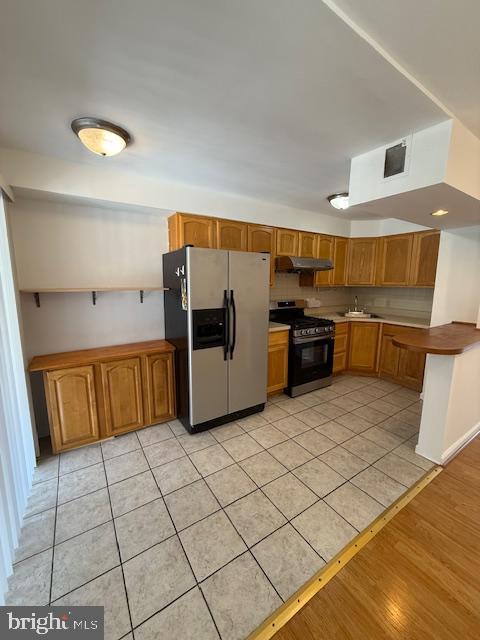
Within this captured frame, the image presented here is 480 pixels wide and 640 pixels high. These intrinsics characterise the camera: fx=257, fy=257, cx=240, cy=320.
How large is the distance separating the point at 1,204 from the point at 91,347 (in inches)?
56.0

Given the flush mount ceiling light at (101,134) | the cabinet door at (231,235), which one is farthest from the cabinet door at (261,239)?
the flush mount ceiling light at (101,134)

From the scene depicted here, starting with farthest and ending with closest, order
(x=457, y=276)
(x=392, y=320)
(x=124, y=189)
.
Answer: (x=392, y=320), (x=457, y=276), (x=124, y=189)

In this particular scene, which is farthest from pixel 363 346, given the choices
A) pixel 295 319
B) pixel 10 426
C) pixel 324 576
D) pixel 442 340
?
pixel 10 426

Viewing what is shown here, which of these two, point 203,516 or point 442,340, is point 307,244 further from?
point 203,516

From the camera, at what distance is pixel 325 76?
122 centimetres

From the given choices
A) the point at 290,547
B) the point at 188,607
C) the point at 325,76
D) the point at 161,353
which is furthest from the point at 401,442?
the point at 325,76

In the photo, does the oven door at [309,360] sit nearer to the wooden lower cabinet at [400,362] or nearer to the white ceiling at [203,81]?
the wooden lower cabinet at [400,362]

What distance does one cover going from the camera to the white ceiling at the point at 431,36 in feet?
3.00

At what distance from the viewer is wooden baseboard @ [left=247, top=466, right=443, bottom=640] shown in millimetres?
1173

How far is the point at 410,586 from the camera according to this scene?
1.34 meters

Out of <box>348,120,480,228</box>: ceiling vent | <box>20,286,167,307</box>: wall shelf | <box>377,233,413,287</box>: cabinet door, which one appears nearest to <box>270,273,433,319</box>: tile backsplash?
<box>377,233,413,287</box>: cabinet door

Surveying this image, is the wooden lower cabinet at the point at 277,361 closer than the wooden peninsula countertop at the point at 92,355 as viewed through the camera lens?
No

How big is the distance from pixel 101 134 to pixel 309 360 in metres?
3.17

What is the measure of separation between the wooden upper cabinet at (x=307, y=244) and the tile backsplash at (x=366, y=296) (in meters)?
0.40
